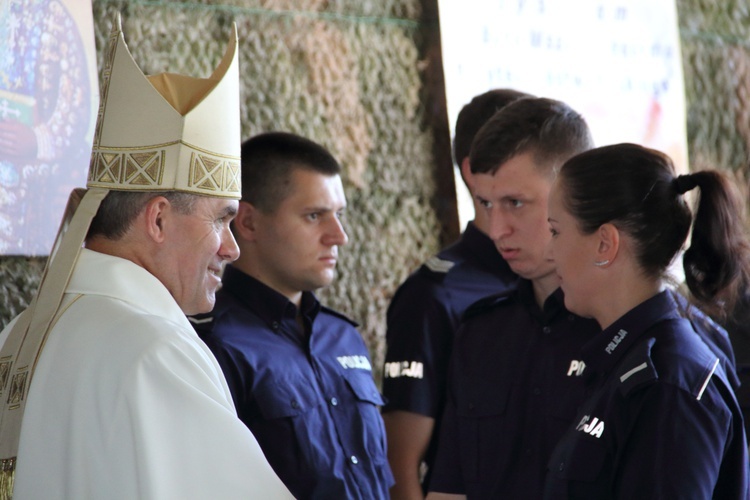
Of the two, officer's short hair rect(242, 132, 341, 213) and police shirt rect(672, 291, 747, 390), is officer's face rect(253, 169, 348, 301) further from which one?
police shirt rect(672, 291, 747, 390)

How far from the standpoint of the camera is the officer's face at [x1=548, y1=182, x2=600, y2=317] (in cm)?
179

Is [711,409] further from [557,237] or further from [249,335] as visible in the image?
[249,335]

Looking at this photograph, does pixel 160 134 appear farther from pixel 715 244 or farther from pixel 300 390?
pixel 715 244

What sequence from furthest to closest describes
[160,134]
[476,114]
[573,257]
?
[476,114] → [573,257] → [160,134]

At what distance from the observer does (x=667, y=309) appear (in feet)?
5.70

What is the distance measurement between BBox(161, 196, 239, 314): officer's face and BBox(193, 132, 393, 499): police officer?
1.50ft

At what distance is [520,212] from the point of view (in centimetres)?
226

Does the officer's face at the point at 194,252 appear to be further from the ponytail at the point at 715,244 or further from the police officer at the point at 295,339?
the ponytail at the point at 715,244

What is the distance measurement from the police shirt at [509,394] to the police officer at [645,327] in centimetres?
27

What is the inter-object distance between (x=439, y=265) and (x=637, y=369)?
103 cm

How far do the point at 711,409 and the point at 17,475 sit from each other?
1078 mm

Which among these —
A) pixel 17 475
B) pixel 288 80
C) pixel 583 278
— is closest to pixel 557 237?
pixel 583 278

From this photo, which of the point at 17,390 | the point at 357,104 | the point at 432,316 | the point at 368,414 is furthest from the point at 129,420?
the point at 357,104

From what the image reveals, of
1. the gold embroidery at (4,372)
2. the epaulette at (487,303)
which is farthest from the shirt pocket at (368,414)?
the gold embroidery at (4,372)
